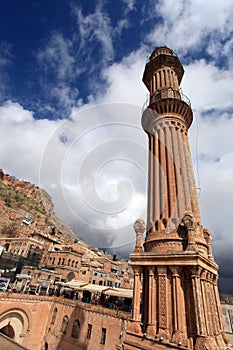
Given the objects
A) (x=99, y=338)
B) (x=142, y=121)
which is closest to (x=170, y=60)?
(x=142, y=121)

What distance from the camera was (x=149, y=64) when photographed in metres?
19.1

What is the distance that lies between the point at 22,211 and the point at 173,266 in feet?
273

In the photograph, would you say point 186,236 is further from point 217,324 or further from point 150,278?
point 217,324

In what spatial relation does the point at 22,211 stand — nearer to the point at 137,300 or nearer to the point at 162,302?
the point at 137,300

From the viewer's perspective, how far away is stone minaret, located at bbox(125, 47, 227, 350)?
833cm

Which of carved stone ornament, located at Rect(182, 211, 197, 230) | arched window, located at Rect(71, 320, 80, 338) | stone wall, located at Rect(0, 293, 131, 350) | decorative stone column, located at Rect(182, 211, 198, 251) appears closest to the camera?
decorative stone column, located at Rect(182, 211, 198, 251)

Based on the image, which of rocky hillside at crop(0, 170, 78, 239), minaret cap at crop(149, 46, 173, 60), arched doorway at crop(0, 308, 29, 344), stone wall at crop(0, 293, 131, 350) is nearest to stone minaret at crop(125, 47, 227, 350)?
minaret cap at crop(149, 46, 173, 60)

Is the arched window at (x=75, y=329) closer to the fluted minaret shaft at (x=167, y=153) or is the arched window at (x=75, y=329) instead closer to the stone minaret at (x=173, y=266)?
the stone minaret at (x=173, y=266)

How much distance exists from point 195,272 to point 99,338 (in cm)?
1890

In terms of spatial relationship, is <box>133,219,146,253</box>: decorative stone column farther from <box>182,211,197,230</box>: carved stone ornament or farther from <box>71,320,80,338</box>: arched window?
<box>71,320,80,338</box>: arched window

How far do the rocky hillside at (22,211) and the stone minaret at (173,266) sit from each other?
6096 centimetres

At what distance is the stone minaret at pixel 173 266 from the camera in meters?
8.33

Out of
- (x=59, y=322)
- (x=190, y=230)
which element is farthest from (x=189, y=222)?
(x=59, y=322)

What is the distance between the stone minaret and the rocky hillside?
6096 centimetres
